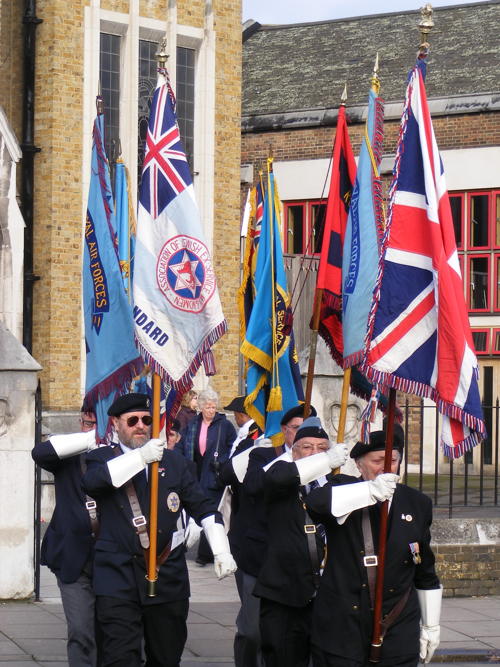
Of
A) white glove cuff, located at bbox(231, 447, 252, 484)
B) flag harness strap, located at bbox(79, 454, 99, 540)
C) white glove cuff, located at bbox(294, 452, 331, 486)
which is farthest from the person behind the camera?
white glove cuff, located at bbox(231, 447, 252, 484)

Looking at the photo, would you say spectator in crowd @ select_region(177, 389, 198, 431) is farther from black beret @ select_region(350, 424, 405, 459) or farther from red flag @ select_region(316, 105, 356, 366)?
black beret @ select_region(350, 424, 405, 459)

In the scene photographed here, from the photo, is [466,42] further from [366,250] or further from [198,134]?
[366,250]

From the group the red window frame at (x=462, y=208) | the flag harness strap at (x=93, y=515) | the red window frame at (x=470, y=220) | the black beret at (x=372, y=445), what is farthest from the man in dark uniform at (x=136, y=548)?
the red window frame at (x=462, y=208)

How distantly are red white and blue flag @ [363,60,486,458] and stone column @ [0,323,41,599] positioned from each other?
515cm

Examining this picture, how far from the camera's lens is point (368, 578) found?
22.9 ft

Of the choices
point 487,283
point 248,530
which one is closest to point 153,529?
point 248,530

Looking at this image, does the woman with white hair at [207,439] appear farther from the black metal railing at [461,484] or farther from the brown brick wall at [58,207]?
the brown brick wall at [58,207]

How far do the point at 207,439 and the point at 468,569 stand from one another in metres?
3.17

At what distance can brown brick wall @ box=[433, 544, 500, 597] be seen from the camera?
1279cm

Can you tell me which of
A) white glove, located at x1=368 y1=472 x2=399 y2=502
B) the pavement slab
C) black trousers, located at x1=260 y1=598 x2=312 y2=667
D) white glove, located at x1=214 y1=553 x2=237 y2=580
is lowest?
the pavement slab

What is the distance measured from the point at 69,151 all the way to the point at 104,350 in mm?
10453

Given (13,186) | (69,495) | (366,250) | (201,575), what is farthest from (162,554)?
(13,186)

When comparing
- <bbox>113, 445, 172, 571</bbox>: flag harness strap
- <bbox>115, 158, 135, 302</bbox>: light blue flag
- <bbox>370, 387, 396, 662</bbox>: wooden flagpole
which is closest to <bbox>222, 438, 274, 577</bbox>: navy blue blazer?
<bbox>113, 445, 172, 571</bbox>: flag harness strap

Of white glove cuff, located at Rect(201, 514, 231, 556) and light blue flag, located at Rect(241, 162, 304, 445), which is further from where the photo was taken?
light blue flag, located at Rect(241, 162, 304, 445)
